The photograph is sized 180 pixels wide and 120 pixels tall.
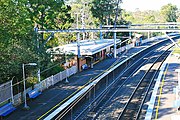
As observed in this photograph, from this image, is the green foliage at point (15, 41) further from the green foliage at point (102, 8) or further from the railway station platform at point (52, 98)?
the green foliage at point (102, 8)

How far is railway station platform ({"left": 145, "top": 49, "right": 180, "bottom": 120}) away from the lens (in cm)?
1840

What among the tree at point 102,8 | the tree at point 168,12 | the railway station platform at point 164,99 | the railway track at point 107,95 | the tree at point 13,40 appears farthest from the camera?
the tree at point 168,12

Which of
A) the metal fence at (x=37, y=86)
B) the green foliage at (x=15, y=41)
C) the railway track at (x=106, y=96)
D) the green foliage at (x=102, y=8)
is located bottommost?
the railway track at (x=106, y=96)

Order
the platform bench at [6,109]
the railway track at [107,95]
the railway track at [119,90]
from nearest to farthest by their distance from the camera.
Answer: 1. the platform bench at [6,109]
2. the railway track at [107,95]
3. the railway track at [119,90]

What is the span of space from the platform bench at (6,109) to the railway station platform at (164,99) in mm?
8690

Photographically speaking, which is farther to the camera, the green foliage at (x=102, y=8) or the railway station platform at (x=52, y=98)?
the green foliage at (x=102, y=8)

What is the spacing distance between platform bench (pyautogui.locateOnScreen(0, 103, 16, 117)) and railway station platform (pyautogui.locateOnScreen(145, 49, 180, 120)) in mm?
8690

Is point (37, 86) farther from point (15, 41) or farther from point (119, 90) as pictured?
point (119, 90)

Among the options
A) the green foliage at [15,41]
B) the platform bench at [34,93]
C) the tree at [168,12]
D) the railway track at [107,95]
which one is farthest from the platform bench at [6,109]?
the tree at [168,12]

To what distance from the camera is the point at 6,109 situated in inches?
754

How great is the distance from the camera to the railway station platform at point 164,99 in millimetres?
18395

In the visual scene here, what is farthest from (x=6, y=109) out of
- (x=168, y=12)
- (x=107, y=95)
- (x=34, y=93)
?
(x=168, y=12)

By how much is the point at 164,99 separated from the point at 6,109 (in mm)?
11179

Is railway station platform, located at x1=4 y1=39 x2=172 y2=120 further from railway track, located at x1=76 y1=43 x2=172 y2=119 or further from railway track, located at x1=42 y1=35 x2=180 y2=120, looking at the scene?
railway track, located at x1=76 y1=43 x2=172 y2=119
